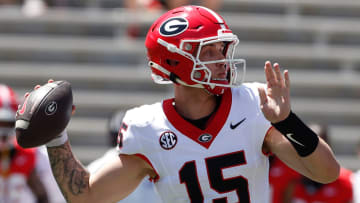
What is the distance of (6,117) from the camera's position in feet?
15.3

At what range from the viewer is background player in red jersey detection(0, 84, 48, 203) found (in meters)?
4.67

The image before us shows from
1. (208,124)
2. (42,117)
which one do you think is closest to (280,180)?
(208,124)

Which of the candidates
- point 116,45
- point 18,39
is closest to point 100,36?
point 116,45

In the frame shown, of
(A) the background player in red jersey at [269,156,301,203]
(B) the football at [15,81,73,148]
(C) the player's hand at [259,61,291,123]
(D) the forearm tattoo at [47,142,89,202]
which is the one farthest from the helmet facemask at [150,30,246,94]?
(A) the background player in red jersey at [269,156,301,203]

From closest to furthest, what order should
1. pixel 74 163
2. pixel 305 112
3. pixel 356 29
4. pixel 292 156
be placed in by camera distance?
pixel 292 156 → pixel 74 163 → pixel 305 112 → pixel 356 29

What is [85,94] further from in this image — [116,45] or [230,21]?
[230,21]

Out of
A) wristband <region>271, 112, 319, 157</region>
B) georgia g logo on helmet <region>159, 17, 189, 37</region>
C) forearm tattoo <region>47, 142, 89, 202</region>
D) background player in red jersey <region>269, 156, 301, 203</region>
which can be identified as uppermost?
georgia g logo on helmet <region>159, 17, 189, 37</region>

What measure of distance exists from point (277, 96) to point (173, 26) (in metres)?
0.50

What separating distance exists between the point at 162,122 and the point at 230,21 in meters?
4.53

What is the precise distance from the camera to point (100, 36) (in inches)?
283

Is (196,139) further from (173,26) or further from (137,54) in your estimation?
(137,54)

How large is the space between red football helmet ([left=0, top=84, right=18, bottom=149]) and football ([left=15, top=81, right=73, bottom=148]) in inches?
83.2

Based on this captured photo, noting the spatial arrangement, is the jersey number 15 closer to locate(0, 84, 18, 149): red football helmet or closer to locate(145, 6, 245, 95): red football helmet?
locate(145, 6, 245, 95): red football helmet

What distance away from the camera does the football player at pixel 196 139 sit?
254 centimetres
